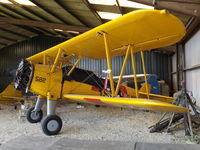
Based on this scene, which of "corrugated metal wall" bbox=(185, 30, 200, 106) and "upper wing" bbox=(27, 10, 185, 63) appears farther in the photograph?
"corrugated metal wall" bbox=(185, 30, 200, 106)

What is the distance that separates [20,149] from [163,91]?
1031 cm

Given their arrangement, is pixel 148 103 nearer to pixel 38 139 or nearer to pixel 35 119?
pixel 38 139

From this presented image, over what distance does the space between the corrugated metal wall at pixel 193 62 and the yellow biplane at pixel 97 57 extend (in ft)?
7.84

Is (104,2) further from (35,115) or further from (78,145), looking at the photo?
(78,145)

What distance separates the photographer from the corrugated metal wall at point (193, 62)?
6805 millimetres

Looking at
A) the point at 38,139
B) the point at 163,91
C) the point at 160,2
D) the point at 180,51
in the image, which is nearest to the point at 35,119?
the point at 38,139

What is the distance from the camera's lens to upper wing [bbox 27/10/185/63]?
274 cm

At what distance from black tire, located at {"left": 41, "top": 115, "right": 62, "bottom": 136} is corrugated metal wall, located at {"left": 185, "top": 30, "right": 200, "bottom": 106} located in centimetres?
524

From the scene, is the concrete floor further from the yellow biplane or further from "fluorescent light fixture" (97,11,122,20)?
"fluorescent light fixture" (97,11,122,20)

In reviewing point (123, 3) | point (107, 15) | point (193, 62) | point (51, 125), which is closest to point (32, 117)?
point (51, 125)

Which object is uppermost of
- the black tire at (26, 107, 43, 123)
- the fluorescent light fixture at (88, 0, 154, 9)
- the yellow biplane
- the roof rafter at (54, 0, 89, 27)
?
the roof rafter at (54, 0, 89, 27)

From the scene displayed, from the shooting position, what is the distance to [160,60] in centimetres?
1339

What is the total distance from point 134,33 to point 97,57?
212cm

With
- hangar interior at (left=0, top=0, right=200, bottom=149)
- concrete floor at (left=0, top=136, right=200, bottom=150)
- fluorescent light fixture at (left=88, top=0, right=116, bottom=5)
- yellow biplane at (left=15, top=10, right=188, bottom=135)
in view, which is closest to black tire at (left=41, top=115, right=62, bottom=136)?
yellow biplane at (left=15, top=10, right=188, bottom=135)
